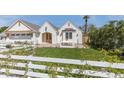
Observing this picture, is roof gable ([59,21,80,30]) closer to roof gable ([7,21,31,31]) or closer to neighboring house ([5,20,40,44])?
neighboring house ([5,20,40,44])

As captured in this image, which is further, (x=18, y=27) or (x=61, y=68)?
(x=61, y=68)

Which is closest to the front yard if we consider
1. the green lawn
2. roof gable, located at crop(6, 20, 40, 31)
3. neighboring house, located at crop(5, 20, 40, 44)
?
the green lawn

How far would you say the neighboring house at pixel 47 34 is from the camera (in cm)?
453

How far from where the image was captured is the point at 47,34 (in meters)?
4.56

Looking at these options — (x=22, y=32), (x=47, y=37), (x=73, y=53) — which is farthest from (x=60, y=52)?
(x=22, y=32)

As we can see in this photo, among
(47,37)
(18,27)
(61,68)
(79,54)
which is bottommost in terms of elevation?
(61,68)

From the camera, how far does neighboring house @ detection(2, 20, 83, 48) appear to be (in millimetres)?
4530

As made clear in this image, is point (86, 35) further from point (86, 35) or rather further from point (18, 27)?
point (18, 27)
